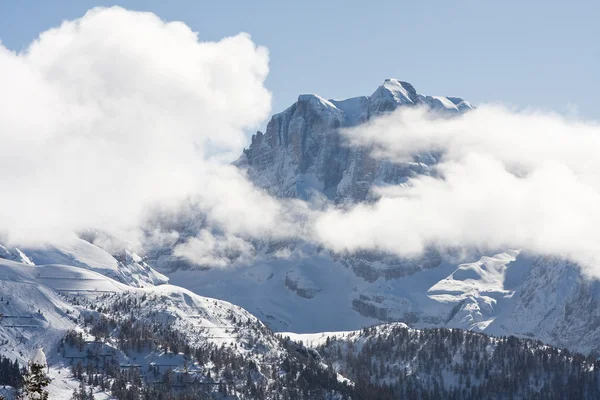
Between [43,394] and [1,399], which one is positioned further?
[1,399]

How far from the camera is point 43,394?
127m

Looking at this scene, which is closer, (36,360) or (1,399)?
(36,360)

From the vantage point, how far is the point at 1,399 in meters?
146

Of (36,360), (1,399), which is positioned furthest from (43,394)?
(1,399)

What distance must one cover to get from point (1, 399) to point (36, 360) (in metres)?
28.1

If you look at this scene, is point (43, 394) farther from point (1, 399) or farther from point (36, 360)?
point (1, 399)

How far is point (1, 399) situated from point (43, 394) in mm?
22063

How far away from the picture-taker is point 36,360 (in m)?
122
